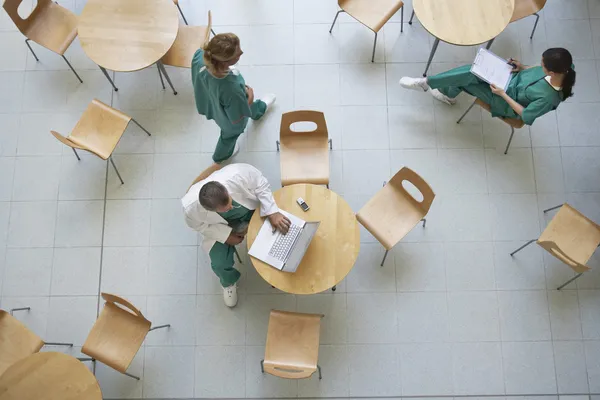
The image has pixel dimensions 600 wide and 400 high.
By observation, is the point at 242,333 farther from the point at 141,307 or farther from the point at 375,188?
the point at 375,188

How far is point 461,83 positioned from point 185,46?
269cm

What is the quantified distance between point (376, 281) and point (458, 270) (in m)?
0.77

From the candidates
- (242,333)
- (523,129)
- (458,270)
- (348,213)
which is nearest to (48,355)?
(242,333)

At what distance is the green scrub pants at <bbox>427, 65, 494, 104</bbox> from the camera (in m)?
4.77

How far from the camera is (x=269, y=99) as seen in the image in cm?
518

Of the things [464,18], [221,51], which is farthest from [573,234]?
[221,51]

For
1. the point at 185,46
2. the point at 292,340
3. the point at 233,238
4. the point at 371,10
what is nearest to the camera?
the point at 292,340

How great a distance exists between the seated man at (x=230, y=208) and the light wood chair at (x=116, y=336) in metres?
0.82

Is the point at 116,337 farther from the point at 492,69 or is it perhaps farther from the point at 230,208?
the point at 492,69

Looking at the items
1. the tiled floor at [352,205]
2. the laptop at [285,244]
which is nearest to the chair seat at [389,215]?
the tiled floor at [352,205]

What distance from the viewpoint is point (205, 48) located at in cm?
364

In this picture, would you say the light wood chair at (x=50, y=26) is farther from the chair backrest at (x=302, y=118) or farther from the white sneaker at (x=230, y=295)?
the white sneaker at (x=230, y=295)

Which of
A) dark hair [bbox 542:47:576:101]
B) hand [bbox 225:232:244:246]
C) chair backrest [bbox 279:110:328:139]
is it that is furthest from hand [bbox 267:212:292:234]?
dark hair [bbox 542:47:576:101]

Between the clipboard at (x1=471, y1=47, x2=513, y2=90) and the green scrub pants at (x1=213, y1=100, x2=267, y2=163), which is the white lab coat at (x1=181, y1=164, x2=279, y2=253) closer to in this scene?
the green scrub pants at (x1=213, y1=100, x2=267, y2=163)
